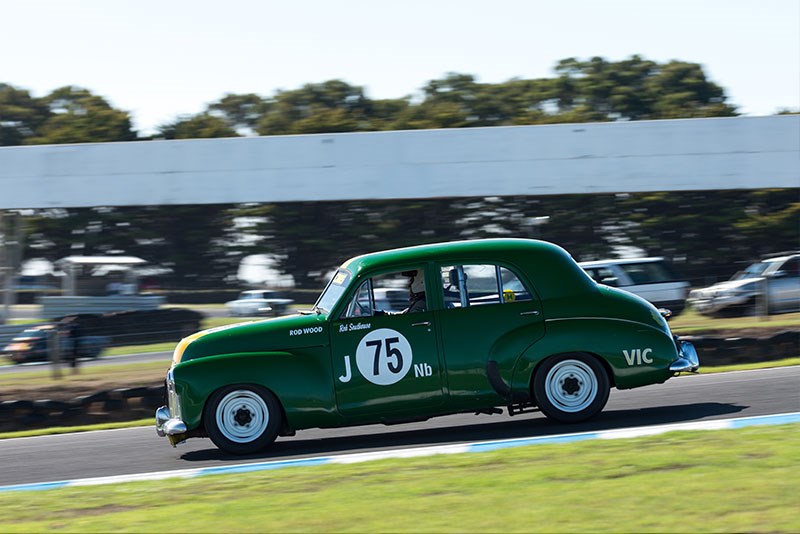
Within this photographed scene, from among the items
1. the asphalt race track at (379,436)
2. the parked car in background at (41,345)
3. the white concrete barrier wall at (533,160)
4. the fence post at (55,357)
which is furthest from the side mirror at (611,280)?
the fence post at (55,357)

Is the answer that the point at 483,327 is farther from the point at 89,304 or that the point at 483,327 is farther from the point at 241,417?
the point at 89,304

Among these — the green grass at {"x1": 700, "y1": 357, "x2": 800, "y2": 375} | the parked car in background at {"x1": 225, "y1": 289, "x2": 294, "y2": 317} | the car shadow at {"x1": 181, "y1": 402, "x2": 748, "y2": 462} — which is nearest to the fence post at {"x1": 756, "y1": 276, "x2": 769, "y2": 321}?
the green grass at {"x1": 700, "y1": 357, "x2": 800, "y2": 375}

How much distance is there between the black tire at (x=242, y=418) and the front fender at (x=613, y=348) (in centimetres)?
209

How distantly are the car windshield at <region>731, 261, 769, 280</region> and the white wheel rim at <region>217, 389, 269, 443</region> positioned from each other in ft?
41.1

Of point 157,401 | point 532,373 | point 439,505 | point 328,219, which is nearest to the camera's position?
point 439,505

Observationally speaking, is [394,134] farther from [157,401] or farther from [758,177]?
[157,401]

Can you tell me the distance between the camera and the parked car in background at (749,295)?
680 inches

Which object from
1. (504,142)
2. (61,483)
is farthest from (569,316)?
(504,142)

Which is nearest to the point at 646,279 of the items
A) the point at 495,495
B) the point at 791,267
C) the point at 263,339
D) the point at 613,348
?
the point at 791,267

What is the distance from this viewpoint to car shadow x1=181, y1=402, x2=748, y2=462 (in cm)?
816

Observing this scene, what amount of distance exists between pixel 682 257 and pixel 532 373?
22.0 m

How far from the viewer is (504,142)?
2697 cm

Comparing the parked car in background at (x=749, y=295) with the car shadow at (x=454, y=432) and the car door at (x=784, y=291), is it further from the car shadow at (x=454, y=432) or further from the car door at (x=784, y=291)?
the car shadow at (x=454, y=432)

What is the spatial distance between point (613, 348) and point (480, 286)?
1246mm
